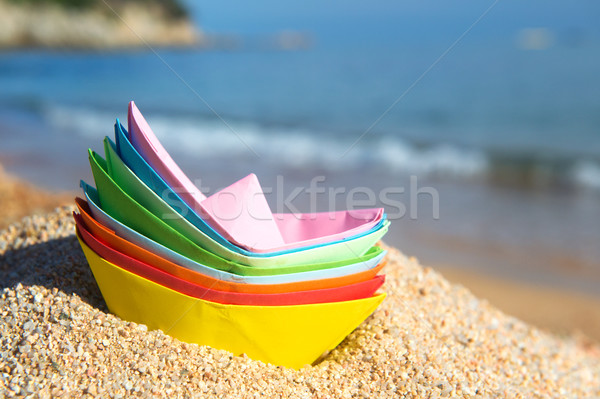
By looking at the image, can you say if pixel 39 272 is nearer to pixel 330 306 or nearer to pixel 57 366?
pixel 57 366

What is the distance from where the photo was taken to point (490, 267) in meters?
6.96

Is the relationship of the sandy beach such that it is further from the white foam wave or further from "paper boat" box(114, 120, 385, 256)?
the white foam wave

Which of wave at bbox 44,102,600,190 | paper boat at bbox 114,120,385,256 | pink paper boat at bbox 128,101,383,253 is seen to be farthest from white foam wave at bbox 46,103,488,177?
paper boat at bbox 114,120,385,256

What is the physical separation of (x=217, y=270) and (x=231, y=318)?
0.77ft

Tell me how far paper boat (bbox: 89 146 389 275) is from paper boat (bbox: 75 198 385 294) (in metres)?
0.07

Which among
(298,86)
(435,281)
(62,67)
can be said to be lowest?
(62,67)

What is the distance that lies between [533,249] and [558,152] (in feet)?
21.2

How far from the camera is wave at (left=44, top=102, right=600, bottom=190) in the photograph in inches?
452

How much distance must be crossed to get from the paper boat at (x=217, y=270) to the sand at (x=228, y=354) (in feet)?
1.28

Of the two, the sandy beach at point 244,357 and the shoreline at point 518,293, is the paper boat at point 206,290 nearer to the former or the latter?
the sandy beach at point 244,357

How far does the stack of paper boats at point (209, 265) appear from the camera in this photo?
2592 mm

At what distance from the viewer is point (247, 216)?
2.83 meters

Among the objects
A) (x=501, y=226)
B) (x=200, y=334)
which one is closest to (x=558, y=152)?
(x=501, y=226)
